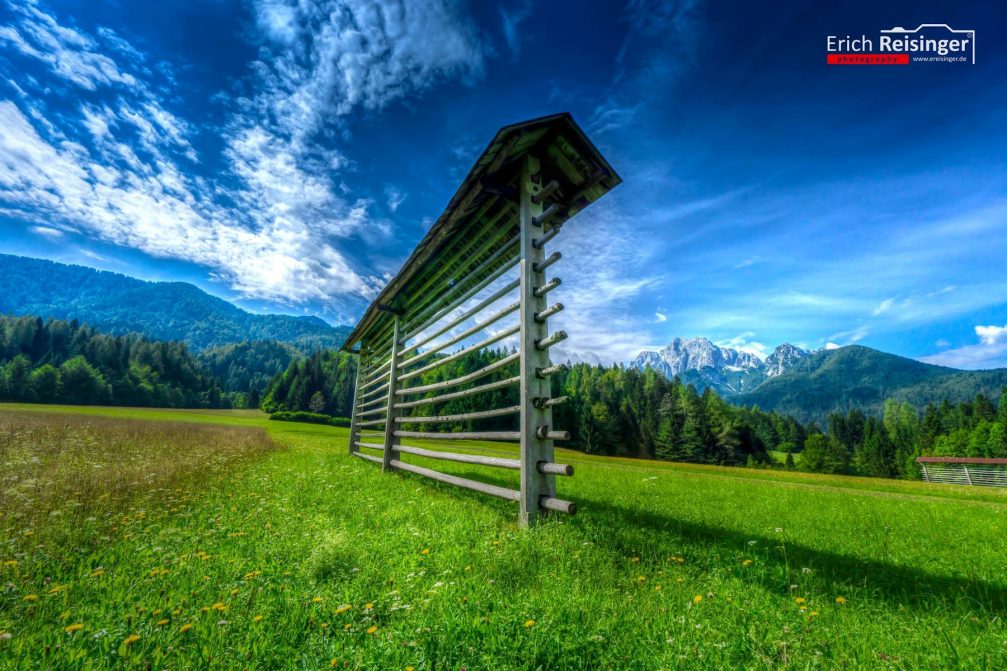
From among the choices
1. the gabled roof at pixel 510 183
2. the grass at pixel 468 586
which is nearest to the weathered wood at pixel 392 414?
the gabled roof at pixel 510 183

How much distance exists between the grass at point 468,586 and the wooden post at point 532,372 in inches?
19.3

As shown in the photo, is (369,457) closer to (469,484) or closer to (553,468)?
(469,484)

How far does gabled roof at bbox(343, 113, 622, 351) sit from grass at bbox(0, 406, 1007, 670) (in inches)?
184

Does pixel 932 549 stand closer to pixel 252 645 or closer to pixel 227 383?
pixel 252 645

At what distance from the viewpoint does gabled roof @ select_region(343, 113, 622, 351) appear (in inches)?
217

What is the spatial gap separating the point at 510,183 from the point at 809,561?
6.05 metres

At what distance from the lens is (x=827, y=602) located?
288 centimetres

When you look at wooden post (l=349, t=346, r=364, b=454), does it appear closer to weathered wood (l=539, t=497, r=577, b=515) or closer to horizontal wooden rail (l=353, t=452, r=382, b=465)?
horizontal wooden rail (l=353, t=452, r=382, b=465)

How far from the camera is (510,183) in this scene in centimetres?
626

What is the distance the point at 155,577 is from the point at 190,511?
2.52 m

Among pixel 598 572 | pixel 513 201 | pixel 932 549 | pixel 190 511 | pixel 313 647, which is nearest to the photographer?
pixel 313 647

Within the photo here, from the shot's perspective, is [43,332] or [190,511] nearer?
[190,511]

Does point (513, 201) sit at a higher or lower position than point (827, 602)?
higher

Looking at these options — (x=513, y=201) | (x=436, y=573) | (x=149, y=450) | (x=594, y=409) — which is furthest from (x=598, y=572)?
(x=594, y=409)
